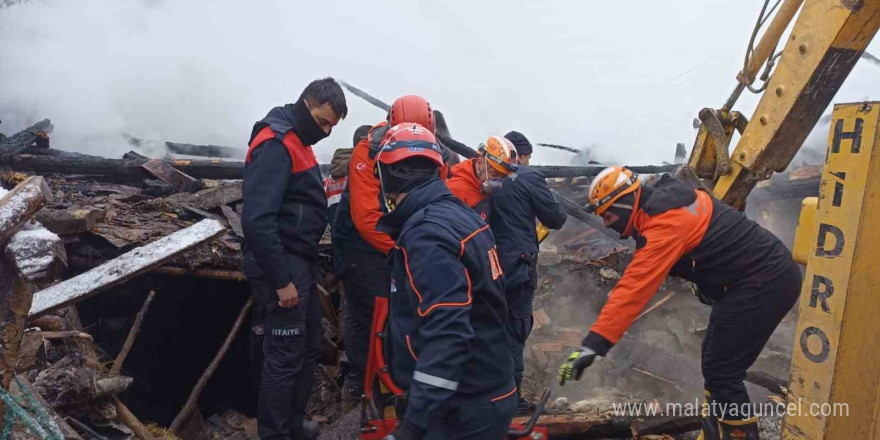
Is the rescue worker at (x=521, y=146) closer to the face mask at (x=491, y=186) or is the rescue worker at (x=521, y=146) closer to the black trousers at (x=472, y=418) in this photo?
the face mask at (x=491, y=186)

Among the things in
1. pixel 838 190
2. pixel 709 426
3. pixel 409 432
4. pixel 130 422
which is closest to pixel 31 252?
pixel 409 432

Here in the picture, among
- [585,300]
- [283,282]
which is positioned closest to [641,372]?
[585,300]

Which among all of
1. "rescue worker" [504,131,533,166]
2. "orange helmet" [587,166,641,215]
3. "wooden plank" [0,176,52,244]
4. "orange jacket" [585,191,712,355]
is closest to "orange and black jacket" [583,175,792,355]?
"orange jacket" [585,191,712,355]

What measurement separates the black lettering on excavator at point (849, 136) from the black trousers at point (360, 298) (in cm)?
271

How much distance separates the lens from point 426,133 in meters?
2.59

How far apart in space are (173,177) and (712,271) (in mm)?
5471

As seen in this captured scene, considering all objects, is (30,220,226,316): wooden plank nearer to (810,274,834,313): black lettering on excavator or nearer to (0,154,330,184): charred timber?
(0,154,330,184): charred timber

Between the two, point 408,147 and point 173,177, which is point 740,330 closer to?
point 408,147

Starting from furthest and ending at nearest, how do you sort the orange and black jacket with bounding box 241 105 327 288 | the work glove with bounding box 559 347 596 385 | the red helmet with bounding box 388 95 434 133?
1. the red helmet with bounding box 388 95 434 133
2. the orange and black jacket with bounding box 241 105 327 288
3. the work glove with bounding box 559 347 596 385

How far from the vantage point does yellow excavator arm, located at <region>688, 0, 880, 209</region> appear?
3.44m

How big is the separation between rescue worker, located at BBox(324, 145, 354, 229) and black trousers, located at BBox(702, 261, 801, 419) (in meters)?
3.03

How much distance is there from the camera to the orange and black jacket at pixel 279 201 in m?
3.40

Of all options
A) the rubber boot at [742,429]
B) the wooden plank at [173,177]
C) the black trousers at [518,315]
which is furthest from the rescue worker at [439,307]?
the wooden plank at [173,177]

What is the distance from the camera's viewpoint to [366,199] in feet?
12.9
